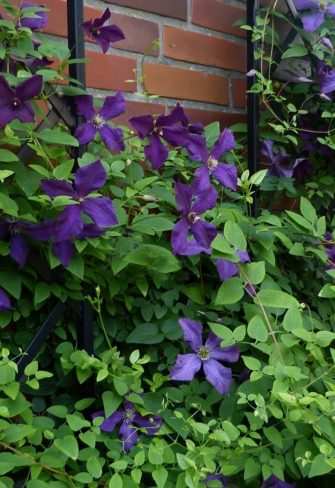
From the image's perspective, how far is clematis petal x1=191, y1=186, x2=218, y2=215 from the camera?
106cm

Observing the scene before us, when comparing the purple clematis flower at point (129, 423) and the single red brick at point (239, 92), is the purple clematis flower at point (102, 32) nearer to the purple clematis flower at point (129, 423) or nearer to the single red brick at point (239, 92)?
the single red brick at point (239, 92)

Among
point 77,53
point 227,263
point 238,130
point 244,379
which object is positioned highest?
point 77,53

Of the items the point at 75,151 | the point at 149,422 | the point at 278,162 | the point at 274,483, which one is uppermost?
the point at 75,151

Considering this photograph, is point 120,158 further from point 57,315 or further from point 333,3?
point 333,3

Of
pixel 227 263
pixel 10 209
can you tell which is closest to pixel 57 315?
pixel 10 209

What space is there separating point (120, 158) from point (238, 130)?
429mm

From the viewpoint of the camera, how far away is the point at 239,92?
1.63m

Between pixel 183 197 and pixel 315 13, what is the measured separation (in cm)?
73

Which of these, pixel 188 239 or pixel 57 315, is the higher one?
pixel 188 239

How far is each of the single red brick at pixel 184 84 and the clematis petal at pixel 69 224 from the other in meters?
0.54

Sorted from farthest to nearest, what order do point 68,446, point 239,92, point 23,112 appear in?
point 239,92 < point 23,112 < point 68,446

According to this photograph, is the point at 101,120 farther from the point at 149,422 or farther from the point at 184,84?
the point at 149,422

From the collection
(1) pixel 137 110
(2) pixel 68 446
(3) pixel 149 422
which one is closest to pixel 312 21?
(1) pixel 137 110

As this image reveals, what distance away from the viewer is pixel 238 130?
1.54 metres
